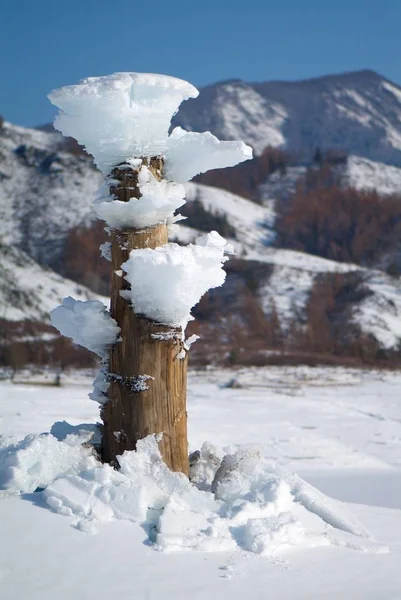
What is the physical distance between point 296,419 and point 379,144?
106693 millimetres

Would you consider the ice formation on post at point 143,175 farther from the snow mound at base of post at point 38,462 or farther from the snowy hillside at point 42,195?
the snowy hillside at point 42,195

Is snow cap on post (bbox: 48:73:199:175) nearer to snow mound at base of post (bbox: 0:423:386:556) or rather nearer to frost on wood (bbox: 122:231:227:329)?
frost on wood (bbox: 122:231:227:329)

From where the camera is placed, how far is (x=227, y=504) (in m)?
2.97

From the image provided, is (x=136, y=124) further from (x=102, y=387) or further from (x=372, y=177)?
(x=372, y=177)

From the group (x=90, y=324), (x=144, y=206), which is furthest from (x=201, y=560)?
(x=144, y=206)

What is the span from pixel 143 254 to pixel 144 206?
0.79 ft

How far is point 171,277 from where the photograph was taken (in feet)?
9.86

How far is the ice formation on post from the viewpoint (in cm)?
299

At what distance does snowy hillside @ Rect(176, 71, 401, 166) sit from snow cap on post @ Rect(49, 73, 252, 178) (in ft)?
347

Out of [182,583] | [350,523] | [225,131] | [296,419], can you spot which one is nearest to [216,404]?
[296,419]

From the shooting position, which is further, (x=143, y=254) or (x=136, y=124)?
(x=136, y=124)

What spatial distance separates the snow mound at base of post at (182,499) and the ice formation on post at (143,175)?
415 millimetres

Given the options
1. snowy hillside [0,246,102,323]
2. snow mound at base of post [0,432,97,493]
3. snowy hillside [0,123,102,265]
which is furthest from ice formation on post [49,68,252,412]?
snowy hillside [0,123,102,265]

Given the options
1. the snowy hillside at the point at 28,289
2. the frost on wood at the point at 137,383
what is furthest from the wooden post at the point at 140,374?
the snowy hillside at the point at 28,289
